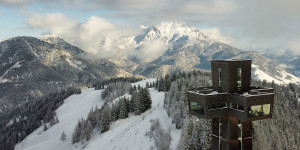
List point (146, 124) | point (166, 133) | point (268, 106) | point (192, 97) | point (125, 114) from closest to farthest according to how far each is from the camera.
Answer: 1. point (268, 106)
2. point (192, 97)
3. point (166, 133)
4. point (146, 124)
5. point (125, 114)

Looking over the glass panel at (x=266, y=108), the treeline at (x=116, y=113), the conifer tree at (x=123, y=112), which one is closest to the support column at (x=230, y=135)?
the glass panel at (x=266, y=108)

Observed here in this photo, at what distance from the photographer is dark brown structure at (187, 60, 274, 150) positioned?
85.9 ft

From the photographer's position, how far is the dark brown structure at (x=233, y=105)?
26188mm

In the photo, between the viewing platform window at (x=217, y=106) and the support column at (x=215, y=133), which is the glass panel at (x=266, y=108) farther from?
the support column at (x=215, y=133)

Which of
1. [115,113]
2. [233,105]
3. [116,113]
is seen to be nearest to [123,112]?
[115,113]

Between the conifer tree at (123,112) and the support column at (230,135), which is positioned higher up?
the support column at (230,135)

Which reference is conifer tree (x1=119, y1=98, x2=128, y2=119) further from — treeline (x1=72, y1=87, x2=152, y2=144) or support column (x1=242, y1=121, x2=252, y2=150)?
support column (x1=242, y1=121, x2=252, y2=150)

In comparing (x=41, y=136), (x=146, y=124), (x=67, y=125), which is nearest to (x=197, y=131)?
(x=146, y=124)

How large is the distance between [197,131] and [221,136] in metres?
20.9

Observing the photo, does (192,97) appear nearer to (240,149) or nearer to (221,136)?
(221,136)

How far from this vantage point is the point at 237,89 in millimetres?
27375

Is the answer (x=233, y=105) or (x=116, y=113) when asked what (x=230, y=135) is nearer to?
(x=233, y=105)

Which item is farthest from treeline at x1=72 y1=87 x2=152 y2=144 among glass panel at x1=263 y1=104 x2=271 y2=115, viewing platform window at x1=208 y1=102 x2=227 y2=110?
glass panel at x1=263 y1=104 x2=271 y2=115

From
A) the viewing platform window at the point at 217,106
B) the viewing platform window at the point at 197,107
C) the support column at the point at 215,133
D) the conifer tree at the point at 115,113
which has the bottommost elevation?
the conifer tree at the point at 115,113
